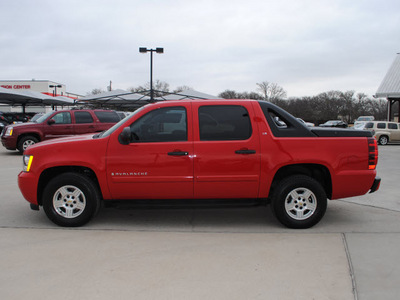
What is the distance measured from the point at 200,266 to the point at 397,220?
10.8 feet

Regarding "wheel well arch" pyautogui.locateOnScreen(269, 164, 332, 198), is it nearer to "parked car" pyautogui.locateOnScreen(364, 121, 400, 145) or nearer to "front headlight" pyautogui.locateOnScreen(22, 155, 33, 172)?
"front headlight" pyautogui.locateOnScreen(22, 155, 33, 172)

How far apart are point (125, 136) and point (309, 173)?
259 cm

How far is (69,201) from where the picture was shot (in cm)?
477

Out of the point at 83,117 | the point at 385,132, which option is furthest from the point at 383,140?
the point at 83,117

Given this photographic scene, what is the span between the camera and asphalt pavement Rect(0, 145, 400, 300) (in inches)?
125

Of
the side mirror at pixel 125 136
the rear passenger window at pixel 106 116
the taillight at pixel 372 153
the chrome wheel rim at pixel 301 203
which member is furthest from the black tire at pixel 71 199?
the rear passenger window at pixel 106 116

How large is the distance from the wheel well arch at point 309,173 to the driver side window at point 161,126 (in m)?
1.41

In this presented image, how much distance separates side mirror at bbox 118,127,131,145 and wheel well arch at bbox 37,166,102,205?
65 centimetres

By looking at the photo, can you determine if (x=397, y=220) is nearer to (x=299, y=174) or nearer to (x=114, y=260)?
(x=299, y=174)

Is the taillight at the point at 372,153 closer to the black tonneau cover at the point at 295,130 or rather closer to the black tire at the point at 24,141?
the black tonneau cover at the point at 295,130

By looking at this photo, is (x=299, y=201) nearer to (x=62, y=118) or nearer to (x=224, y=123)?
(x=224, y=123)

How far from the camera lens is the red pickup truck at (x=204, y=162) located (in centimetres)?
462

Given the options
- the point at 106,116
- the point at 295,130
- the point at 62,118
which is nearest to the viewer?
the point at 295,130

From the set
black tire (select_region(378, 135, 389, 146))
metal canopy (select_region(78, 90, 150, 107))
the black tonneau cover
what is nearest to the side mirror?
the black tonneau cover
